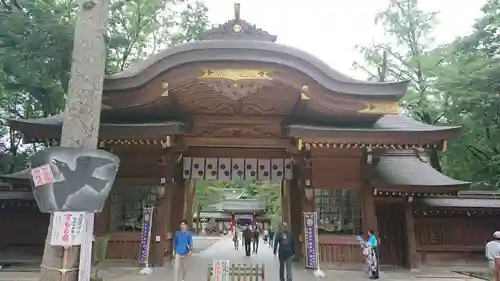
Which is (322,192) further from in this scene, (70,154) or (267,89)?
(70,154)

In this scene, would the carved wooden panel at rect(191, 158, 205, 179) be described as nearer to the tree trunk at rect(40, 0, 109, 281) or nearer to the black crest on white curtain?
the tree trunk at rect(40, 0, 109, 281)

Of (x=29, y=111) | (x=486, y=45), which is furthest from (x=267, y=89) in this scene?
(x=29, y=111)

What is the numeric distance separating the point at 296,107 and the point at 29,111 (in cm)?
1629

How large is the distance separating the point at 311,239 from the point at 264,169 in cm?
316

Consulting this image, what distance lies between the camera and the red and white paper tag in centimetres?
493

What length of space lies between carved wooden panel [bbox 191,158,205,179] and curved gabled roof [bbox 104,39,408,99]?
344cm

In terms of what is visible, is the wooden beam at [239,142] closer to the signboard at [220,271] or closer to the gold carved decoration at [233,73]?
the gold carved decoration at [233,73]

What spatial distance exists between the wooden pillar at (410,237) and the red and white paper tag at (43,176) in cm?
984

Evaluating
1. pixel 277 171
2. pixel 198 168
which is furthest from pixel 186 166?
pixel 277 171

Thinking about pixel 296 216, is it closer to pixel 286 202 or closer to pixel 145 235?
pixel 286 202

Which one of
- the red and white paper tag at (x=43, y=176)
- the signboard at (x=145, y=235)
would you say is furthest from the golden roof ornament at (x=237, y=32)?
the red and white paper tag at (x=43, y=176)

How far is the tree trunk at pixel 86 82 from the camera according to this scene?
5.31 m

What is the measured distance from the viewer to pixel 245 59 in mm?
8906

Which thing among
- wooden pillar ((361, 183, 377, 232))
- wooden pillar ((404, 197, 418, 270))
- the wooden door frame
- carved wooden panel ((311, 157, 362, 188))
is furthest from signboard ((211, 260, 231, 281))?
wooden pillar ((404, 197, 418, 270))
